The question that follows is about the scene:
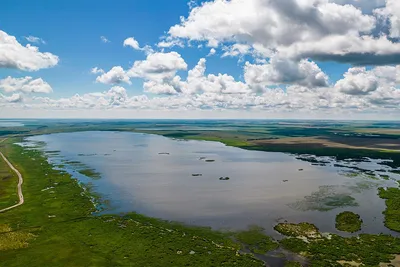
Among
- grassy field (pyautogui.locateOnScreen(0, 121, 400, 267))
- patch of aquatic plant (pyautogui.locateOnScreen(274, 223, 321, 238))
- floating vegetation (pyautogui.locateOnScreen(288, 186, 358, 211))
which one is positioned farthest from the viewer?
floating vegetation (pyautogui.locateOnScreen(288, 186, 358, 211))

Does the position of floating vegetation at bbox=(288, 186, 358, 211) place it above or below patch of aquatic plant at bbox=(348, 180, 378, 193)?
below

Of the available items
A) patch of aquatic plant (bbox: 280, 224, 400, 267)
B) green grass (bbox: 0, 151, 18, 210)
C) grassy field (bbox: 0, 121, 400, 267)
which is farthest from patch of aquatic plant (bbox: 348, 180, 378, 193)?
green grass (bbox: 0, 151, 18, 210)

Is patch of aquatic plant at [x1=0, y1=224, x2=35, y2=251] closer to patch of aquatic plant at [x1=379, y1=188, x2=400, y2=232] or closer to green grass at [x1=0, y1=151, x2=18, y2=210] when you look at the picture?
green grass at [x1=0, y1=151, x2=18, y2=210]

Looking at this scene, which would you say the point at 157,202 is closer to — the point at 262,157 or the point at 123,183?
the point at 123,183

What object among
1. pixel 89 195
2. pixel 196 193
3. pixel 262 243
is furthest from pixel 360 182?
pixel 89 195

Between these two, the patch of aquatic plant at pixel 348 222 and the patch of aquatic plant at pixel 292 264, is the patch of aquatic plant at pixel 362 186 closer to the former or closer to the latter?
the patch of aquatic plant at pixel 348 222

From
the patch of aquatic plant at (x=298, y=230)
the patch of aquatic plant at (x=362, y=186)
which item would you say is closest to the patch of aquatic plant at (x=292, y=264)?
the patch of aquatic plant at (x=298, y=230)
